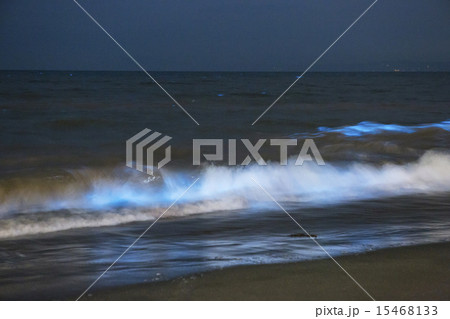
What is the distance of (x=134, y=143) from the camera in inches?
432

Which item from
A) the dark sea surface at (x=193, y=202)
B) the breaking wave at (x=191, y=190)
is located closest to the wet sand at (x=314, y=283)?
the dark sea surface at (x=193, y=202)

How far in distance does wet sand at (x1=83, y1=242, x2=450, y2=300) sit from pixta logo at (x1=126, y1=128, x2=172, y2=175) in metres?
4.48

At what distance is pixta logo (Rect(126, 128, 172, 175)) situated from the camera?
8391mm

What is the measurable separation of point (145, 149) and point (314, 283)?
8.09 meters

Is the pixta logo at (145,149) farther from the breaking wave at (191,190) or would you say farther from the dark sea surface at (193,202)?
the breaking wave at (191,190)

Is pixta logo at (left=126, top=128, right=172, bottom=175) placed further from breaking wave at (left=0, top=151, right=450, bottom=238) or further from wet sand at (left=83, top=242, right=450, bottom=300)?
wet sand at (left=83, top=242, right=450, bottom=300)

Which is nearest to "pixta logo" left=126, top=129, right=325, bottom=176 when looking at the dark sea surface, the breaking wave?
the dark sea surface

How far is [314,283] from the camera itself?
315 centimetres

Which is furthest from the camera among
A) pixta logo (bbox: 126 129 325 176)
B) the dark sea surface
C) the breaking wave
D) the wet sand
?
pixta logo (bbox: 126 129 325 176)

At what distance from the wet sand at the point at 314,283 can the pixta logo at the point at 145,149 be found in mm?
4476

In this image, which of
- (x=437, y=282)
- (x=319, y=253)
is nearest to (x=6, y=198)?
(x=319, y=253)

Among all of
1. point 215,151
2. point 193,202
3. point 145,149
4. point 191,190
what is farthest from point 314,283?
point 145,149

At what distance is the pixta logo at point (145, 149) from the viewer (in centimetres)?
839
